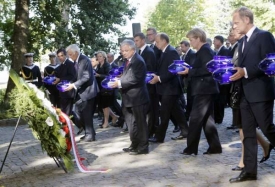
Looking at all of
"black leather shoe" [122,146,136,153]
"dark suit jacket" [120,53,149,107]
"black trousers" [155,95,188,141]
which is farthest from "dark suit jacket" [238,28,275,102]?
"black trousers" [155,95,188,141]

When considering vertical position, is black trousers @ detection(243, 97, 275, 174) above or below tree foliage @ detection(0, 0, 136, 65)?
below

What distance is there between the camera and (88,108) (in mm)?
10164

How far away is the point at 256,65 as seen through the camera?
5.82 meters

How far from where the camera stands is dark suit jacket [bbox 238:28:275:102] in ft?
19.0

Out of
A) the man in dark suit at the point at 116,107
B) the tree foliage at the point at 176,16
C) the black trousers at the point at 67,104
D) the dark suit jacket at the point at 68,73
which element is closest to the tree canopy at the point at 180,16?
the tree foliage at the point at 176,16

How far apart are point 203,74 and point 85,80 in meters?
2.99

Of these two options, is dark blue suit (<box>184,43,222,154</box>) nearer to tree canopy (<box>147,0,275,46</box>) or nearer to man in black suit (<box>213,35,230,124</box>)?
man in black suit (<box>213,35,230,124</box>)

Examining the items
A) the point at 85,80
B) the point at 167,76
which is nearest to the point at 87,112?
the point at 85,80

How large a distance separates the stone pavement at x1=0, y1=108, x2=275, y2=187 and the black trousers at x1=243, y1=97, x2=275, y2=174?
0.31 meters

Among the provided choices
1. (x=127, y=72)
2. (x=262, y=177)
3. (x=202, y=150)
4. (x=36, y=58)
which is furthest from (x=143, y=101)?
(x=36, y=58)

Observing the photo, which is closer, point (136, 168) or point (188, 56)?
point (136, 168)

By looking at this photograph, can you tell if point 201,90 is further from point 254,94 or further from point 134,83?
point 254,94

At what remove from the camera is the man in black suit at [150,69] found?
31.5 ft

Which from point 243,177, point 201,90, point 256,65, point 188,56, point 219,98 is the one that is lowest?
point 243,177
